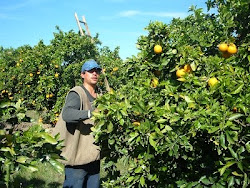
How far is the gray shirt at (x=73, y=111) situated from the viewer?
277cm

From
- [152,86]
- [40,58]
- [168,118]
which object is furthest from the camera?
[40,58]

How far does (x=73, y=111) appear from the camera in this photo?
9.30 feet

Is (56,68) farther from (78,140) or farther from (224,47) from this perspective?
(224,47)

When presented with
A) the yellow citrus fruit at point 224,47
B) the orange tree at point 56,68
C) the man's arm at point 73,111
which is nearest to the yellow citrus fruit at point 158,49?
the yellow citrus fruit at point 224,47

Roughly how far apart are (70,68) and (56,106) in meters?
1.04

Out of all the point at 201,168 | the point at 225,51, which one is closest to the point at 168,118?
the point at 201,168

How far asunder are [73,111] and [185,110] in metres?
1.24

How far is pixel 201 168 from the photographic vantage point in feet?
7.78

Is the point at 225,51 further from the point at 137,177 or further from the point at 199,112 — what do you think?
the point at 137,177

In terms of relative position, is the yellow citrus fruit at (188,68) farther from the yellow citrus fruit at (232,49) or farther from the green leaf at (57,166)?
the green leaf at (57,166)

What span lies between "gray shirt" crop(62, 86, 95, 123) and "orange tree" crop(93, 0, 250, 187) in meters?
0.30

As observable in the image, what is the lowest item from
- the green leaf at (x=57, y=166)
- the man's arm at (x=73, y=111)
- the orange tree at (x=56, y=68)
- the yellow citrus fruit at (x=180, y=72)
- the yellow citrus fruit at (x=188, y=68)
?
the green leaf at (x=57, y=166)

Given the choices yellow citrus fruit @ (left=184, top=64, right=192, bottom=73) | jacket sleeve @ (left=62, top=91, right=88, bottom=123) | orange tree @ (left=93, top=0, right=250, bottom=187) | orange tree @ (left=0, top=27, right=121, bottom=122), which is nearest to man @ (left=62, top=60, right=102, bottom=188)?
jacket sleeve @ (left=62, top=91, right=88, bottom=123)

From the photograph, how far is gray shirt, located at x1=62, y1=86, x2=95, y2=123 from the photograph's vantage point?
2770mm
